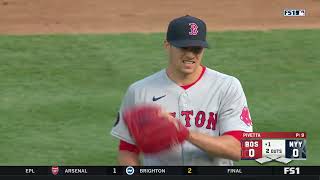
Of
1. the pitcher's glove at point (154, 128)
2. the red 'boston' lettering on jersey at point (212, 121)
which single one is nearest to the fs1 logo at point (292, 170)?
the red 'boston' lettering on jersey at point (212, 121)

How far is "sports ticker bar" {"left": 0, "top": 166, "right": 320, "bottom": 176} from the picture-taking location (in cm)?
461

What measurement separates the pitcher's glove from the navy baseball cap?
0.41 m

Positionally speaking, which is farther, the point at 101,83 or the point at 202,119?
the point at 101,83

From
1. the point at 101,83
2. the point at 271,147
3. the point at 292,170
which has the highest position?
the point at 101,83

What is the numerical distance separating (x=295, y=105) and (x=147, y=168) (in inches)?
241

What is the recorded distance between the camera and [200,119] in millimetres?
4570

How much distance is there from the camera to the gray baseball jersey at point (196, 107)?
4562 millimetres

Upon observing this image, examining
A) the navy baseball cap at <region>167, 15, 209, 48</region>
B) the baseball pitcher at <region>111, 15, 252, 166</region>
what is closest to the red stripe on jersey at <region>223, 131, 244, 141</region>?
the baseball pitcher at <region>111, 15, 252, 166</region>

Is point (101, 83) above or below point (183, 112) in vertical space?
above

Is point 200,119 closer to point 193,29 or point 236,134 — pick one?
point 236,134

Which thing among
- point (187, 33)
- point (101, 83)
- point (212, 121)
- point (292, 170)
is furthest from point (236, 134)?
point (101, 83)

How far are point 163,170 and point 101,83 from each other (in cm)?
697

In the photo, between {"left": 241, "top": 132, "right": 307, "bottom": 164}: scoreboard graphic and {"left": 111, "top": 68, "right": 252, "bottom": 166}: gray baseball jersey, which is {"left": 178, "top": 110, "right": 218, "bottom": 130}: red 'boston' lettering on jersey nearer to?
{"left": 111, "top": 68, "right": 252, "bottom": 166}: gray baseball jersey

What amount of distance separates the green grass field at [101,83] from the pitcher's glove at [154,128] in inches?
161
